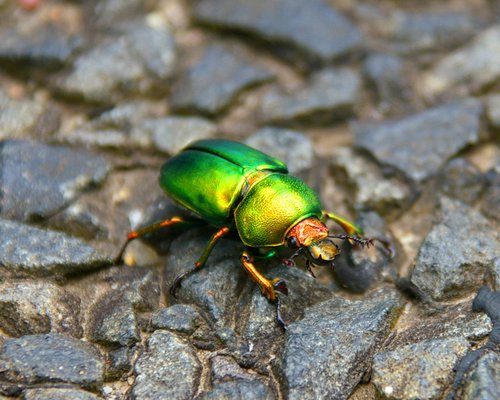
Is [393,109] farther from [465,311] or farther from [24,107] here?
[24,107]

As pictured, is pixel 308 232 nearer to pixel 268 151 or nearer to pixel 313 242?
pixel 313 242

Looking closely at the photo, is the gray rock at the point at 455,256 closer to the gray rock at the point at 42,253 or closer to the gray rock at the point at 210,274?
the gray rock at the point at 210,274

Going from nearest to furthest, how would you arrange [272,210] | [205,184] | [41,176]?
[272,210], [205,184], [41,176]

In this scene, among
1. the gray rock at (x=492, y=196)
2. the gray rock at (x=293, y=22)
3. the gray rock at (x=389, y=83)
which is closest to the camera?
the gray rock at (x=492, y=196)

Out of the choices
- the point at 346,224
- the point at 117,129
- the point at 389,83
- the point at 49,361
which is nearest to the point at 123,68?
the point at 117,129

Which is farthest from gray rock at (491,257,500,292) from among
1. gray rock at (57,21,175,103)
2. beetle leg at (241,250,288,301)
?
gray rock at (57,21,175,103)

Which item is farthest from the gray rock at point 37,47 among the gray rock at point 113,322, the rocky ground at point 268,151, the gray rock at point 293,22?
the gray rock at point 113,322
